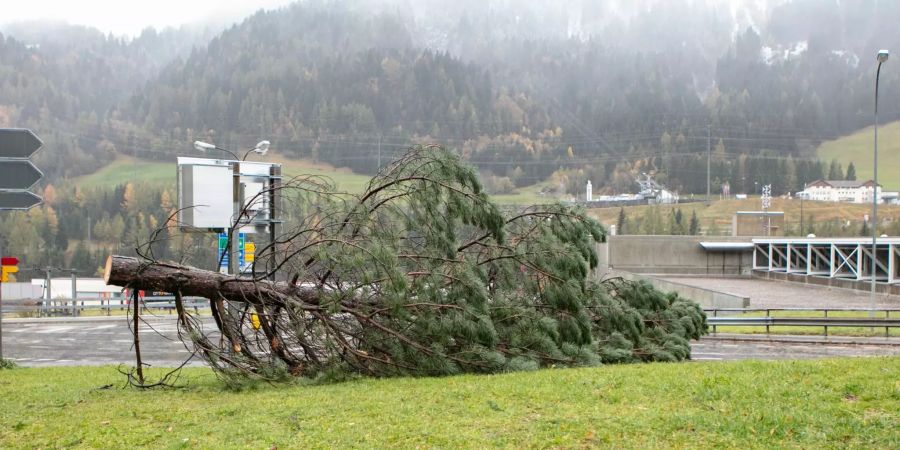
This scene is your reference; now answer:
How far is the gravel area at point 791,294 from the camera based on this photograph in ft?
104

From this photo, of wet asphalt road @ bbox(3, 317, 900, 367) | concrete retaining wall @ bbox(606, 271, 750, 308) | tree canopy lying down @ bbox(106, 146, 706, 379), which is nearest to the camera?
tree canopy lying down @ bbox(106, 146, 706, 379)

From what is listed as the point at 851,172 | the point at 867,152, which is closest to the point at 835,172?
the point at 851,172

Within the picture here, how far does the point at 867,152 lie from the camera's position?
14050 centimetres

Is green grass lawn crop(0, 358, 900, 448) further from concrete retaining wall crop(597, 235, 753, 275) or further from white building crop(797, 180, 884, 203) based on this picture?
white building crop(797, 180, 884, 203)

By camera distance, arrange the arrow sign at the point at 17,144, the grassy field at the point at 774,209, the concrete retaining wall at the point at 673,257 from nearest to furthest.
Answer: the arrow sign at the point at 17,144 < the concrete retaining wall at the point at 673,257 < the grassy field at the point at 774,209

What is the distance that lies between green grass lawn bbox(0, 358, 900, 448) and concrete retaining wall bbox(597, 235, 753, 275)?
38.4 meters

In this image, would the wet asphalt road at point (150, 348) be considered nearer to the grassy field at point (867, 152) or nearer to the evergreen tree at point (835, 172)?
the evergreen tree at point (835, 172)

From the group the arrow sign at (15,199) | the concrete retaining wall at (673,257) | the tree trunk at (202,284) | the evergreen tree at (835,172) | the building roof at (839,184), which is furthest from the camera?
the evergreen tree at (835,172)

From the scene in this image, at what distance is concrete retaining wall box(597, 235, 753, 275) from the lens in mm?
47469

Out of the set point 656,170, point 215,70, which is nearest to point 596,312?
point 656,170

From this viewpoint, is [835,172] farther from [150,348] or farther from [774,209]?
[150,348]

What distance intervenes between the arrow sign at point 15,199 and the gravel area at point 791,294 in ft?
Result: 86.8

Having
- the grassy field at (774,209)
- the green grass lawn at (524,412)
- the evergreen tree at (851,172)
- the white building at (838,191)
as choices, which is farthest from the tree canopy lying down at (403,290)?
the evergreen tree at (851,172)

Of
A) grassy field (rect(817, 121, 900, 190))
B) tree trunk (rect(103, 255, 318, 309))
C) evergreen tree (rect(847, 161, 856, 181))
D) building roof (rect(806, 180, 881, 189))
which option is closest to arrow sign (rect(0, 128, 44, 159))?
tree trunk (rect(103, 255, 318, 309))
